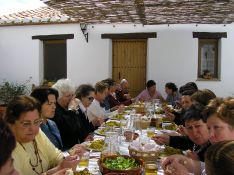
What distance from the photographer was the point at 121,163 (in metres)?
2.36

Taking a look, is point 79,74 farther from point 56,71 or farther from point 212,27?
point 212,27

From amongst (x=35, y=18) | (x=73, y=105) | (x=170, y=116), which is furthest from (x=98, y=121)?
(x=35, y=18)

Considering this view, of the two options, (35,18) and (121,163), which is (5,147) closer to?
(121,163)

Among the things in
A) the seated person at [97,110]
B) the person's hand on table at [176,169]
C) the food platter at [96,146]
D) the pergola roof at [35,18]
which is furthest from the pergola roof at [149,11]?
the person's hand on table at [176,169]

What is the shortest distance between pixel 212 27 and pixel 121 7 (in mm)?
3477

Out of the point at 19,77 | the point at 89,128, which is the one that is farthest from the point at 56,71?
the point at 89,128

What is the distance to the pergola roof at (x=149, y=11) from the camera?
696 cm

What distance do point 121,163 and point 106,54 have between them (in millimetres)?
7939

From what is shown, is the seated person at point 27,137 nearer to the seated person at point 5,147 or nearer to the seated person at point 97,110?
the seated person at point 5,147

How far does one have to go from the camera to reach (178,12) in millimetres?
8094

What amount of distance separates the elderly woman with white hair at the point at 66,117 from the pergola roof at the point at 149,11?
306 centimetres

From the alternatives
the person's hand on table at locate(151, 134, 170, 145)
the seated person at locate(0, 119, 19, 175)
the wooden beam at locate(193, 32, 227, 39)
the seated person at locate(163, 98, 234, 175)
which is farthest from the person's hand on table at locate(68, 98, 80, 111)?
the wooden beam at locate(193, 32, 227, 39)

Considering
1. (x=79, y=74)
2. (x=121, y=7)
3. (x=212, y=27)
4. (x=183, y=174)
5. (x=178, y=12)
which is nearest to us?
(x=183, y=174)

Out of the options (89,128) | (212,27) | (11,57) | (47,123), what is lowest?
(89,128)
